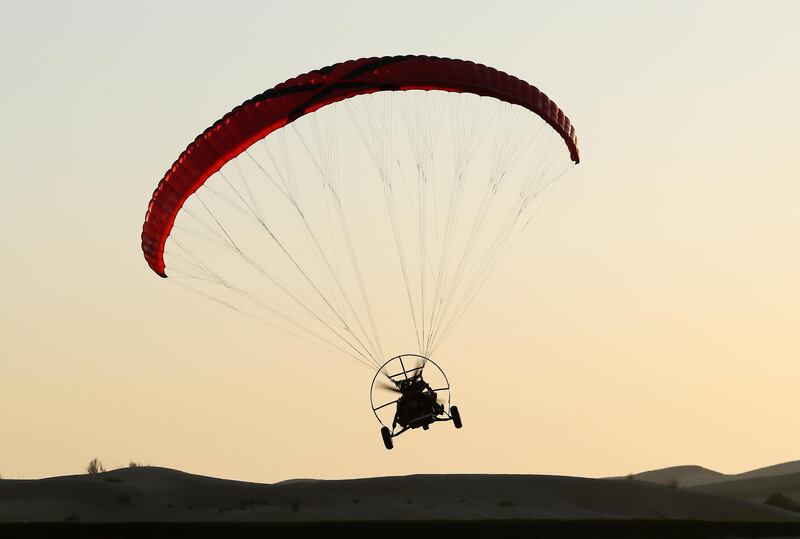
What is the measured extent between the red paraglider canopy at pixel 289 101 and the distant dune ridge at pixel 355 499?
12033mm

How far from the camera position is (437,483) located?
5972 centimetres

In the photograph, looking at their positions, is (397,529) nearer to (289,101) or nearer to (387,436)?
(387,436)

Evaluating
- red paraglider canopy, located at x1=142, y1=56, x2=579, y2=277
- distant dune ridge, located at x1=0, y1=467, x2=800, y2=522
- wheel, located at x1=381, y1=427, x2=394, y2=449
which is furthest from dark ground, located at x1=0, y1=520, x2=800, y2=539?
distant dune ridge, located at x1=0, y1=467, x2=800, y2=522

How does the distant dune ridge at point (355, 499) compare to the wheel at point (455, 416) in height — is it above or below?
above

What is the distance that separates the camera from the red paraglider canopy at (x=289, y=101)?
38594 millimetres

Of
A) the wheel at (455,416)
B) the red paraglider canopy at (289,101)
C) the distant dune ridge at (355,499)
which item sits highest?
the red paraglider canopy at (289,101)

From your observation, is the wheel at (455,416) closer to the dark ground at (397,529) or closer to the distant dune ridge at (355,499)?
the dark ground at (397,529)

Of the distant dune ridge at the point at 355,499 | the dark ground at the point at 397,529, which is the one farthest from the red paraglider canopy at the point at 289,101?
the distant dune ridge at the point at 355,499

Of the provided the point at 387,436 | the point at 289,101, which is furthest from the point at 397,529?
the point at 289,101

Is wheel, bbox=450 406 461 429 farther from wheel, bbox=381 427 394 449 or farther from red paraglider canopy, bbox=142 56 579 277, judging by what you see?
red paraglider canopy, bbox=142 56 579 277

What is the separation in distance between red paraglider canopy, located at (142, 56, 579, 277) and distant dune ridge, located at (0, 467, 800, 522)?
1203 cm

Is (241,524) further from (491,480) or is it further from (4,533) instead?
(491,480)

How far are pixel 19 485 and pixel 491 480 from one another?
17480 mm

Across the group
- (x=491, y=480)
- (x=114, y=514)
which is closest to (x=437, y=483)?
(x=491, y=480)
